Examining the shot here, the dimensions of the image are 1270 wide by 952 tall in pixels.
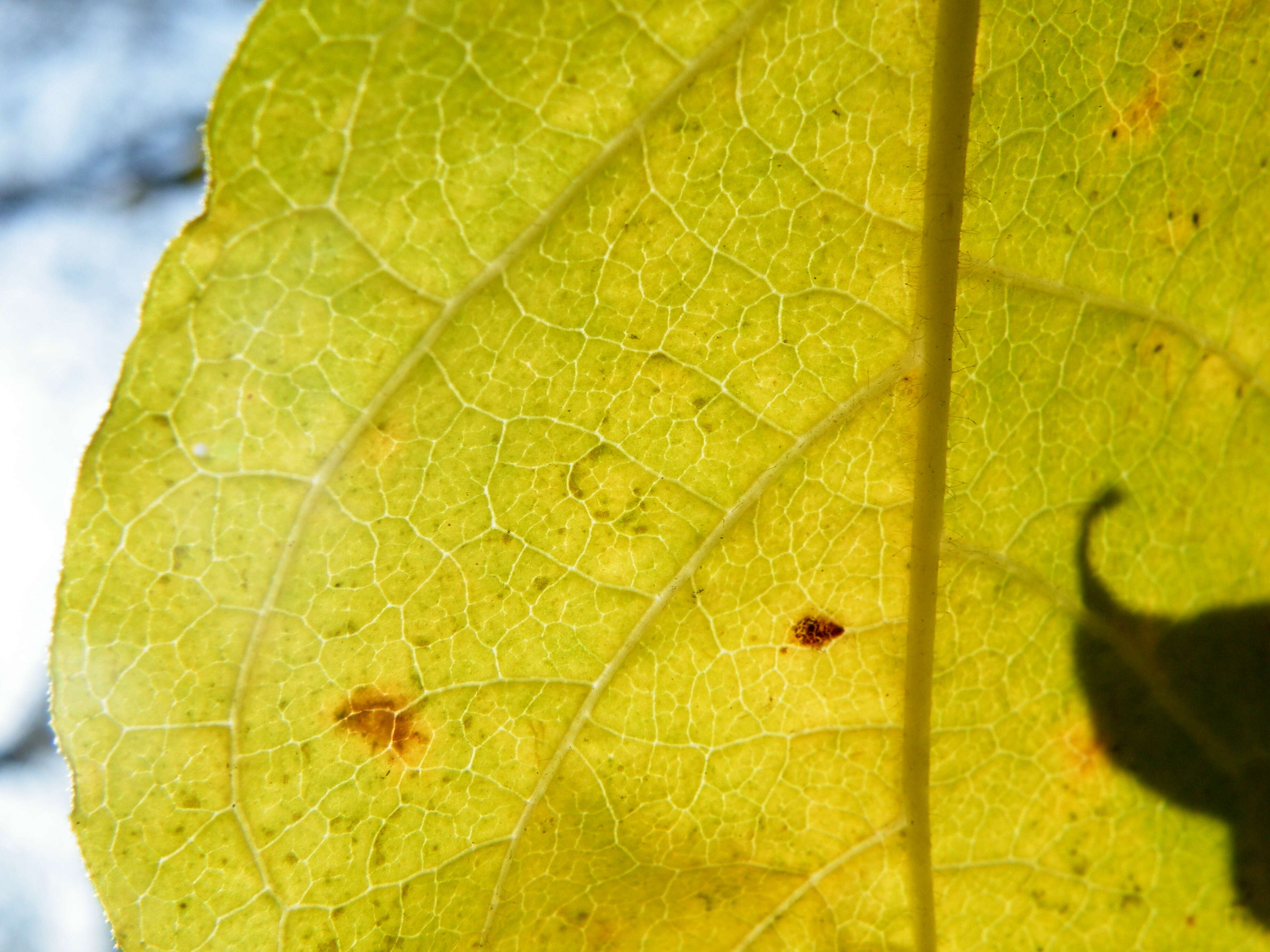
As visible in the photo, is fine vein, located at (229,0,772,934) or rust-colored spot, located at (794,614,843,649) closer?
fine vein, located at (229,0,772,934)

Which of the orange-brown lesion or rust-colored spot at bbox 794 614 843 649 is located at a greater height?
the orange-brown lesion

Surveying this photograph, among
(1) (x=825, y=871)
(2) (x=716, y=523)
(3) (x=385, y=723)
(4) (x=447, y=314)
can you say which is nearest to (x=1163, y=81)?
(2) (x=716, y=523)

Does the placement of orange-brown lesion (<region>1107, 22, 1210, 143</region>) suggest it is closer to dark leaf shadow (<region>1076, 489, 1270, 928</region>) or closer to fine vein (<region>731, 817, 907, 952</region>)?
dark leaf shadow (<region>1076, 489, 1270, 928</region>)

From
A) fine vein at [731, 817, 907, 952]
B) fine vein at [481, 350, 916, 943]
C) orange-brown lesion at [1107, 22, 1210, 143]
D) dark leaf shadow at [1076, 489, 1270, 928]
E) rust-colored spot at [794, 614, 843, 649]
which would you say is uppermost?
orange-brown lesion at [1107, 22, 1210, 143]

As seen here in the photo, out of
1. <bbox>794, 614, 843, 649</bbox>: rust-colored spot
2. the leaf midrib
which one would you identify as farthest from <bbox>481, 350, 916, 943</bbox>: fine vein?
<bbox>794, 614, 843, 649</bbox>: rust-colored spot

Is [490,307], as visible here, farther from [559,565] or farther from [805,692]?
[805,692]

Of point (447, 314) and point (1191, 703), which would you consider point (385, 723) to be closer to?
point (447, 314)
